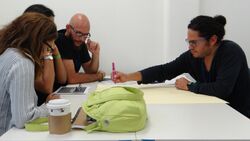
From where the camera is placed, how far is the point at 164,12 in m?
3.02

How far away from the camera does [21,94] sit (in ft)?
4.44

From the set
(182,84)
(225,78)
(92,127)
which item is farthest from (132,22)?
(92,127)

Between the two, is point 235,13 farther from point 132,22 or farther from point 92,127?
point 92,127

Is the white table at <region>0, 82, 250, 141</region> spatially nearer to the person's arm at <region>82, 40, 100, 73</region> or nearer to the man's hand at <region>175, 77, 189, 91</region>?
the man's hand at <region>175, 77, 189, 91</region>

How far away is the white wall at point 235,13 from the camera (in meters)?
3.00

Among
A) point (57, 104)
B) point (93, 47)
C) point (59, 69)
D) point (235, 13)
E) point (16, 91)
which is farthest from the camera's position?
point (235, 13)

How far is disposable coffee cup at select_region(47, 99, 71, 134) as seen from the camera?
124 centimetres

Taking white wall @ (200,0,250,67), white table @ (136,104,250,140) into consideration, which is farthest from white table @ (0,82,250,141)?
white wall @ (200,0,250,67)

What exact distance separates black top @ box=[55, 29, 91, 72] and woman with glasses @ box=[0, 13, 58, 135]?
92cm

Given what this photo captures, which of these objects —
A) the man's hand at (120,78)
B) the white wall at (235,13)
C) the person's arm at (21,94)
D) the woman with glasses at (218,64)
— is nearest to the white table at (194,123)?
the woman with glasses at (218,64)

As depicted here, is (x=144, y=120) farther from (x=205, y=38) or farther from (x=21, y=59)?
(x=205, y=38)

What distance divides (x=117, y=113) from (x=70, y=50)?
54.1 inches

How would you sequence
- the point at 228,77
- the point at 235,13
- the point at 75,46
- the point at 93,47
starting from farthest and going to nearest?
the point at 235,13
the point at 93,47
the point at 75,46
the point at 228,77

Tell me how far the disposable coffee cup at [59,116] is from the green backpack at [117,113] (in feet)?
0.30
